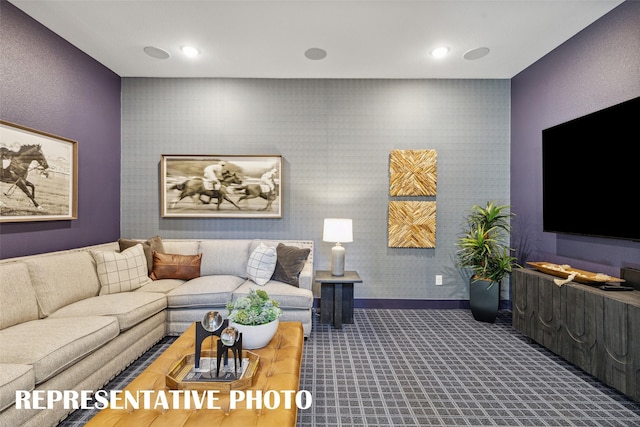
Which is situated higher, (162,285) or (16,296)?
(16,296)

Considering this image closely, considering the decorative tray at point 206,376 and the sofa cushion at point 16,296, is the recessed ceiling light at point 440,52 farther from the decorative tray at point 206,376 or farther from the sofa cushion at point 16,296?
the sofa cushion at point 16,296

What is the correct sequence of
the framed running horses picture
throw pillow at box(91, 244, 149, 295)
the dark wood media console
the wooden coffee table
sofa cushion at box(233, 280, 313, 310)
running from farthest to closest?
1. the framed running horses picture
2. sofa cushion at box(233, 280, 313, 310)
3. throw pillow at box(91, 244, 149, 295)
4. the dark wood media console
5. the wooden coffee table

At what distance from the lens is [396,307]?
4.03m

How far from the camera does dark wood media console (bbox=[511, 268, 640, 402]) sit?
79.6 inches

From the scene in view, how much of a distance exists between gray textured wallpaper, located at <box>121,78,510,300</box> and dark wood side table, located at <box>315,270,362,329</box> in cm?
63

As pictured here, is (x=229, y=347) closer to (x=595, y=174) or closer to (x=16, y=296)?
(x=16, y=296)

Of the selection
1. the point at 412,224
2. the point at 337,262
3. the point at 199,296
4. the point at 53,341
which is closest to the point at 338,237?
the point at 337,262

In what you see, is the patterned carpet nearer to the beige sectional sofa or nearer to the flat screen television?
the beige sectional sofa

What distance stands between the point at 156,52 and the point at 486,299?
4.50 m

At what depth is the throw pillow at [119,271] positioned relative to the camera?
2.88 meters

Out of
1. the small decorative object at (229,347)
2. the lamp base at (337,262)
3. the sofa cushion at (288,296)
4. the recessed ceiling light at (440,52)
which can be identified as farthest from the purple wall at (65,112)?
the recessed ceiling light at (440,52)

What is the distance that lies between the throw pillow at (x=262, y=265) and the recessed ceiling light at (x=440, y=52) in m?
2.69

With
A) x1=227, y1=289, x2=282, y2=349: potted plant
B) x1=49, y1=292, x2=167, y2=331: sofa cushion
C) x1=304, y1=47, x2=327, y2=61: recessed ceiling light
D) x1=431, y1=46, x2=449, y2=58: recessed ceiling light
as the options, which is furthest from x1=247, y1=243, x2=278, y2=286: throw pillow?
x1=431, y1=46, x2=449, y2=58: recessed ceiling light

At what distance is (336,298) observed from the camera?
3352 mm
